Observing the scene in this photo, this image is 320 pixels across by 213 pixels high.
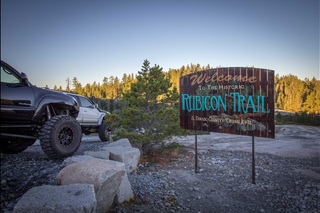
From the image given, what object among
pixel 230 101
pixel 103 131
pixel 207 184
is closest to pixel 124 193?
pixel 207 184

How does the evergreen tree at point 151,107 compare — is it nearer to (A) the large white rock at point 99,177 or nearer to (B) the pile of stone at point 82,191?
(B) the pile of stone at point 82,191

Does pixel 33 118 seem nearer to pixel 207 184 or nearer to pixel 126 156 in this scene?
pixel 126 156

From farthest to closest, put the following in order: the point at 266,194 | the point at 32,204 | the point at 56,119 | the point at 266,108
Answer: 1. the point at 266,108
2. the point at 266,194
3. the point at 56,119
4. the point at 32,204

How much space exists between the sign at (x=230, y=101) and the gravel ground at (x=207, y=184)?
1.52m

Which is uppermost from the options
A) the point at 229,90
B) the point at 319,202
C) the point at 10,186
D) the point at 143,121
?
the point at 229,90

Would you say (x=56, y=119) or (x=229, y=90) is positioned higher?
(x=229, y=90)

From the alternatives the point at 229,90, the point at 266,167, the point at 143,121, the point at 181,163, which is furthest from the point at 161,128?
the point at 266,167

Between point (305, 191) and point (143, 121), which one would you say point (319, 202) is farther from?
point (143, 121)

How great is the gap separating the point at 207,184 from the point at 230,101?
103 inches

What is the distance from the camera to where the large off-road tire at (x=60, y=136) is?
3.66m

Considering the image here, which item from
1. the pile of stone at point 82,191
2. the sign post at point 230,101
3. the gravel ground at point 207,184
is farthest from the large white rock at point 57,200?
the sign post at point 230,101

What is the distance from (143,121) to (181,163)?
2.16 m

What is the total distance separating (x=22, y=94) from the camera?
243cm

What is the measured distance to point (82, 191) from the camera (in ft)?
8.87
